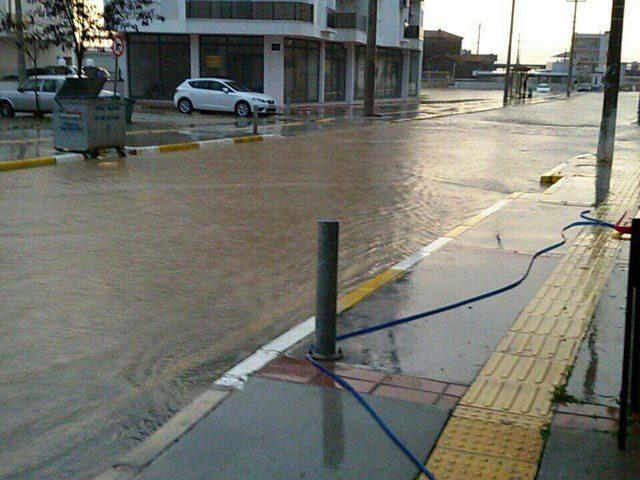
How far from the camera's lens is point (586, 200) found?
11555 mm

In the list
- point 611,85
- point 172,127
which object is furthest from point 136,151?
point 611,85

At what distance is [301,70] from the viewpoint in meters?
44.4

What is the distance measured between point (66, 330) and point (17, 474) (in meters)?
2.05

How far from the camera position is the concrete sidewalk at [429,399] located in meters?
3.71

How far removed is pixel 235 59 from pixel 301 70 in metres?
4.19

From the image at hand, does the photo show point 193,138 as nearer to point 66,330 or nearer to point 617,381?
point 66,330

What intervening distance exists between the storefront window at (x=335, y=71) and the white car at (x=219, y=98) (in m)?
14.0

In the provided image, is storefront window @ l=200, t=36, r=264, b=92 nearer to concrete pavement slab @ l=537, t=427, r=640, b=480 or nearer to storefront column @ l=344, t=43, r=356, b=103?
storefront column @ l=344, t=43, r=356, b=103

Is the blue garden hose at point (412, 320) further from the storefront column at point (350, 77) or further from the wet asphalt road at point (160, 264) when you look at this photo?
the storefront column at point (350, 77)

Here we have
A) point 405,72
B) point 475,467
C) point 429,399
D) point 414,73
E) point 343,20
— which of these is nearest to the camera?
point 475,467

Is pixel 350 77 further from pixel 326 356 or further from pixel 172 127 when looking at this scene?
pixel 326 356

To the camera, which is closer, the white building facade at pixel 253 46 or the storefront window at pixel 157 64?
the white building facade at pixel 253 46

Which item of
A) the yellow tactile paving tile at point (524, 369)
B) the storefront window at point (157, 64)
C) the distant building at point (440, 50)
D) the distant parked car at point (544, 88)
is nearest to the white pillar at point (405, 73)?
the storefront window at point (157, 64)

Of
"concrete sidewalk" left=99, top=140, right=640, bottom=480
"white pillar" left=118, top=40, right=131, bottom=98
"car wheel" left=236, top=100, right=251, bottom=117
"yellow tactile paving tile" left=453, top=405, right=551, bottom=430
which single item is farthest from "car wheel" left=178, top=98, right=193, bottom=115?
"yellow tactile paving tile" left=453, top=405, right=551, bottom=430
